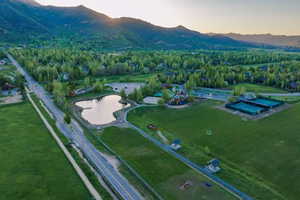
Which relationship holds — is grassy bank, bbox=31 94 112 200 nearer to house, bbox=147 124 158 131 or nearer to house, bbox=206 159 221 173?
house, bbox=206 159 221 173

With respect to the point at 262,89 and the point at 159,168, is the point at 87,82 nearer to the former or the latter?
the point at 159,168

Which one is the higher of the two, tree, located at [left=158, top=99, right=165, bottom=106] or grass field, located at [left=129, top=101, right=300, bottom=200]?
tree, located at [left=158, top=99, right=165, bottom=106]

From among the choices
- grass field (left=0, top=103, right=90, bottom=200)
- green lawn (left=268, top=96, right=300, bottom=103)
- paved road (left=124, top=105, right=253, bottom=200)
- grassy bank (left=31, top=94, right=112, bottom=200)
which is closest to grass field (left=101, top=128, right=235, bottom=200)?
paved road (left=124, top=105, right=253, bottom=200)

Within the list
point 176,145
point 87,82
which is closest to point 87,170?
point 176,145

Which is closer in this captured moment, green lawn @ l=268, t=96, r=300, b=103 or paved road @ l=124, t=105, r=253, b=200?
paved road @ l=124, t=105, r=253, b=200

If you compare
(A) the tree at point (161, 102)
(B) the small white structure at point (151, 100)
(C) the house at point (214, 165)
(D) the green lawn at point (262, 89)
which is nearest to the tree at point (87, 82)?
(B) the small white structure at point (151, 100)

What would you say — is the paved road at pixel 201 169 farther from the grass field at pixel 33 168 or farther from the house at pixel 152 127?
the grass field at pixel 33 168

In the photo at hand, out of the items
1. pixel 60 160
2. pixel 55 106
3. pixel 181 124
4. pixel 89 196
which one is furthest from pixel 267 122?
pixel 55 106

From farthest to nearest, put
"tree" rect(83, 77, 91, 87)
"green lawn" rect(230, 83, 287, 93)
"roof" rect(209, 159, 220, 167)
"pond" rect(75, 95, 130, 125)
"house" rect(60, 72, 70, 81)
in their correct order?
"house" rect(60, 72, 70, 81) → "tree" rect(83, 77, 91, 87) → "green lawn" rect(230, 83, 287, 93) → "pond" rect(75, 95, 130, 125) → "roof" rect(209, 159, 220, 167)
